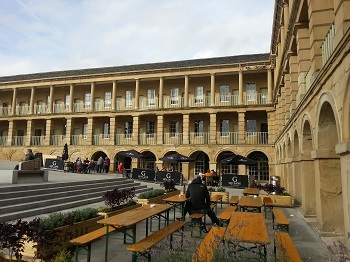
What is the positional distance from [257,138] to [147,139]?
11.3m

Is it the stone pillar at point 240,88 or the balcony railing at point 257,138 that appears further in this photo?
the stone pillar at point 240,88

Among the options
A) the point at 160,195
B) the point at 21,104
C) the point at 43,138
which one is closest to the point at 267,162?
the point at 160,195

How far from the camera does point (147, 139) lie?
104ft

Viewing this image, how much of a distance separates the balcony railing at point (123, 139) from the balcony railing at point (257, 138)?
12288 mm

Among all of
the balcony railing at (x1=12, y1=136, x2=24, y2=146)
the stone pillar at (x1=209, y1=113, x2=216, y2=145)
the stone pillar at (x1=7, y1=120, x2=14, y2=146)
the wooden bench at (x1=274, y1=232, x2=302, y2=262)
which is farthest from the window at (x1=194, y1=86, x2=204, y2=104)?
→ the wooden bench at (x1=274, y1=232, x2=302, y2=262)

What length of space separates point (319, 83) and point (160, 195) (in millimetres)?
8505

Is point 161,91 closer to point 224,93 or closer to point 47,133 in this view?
point 224,93

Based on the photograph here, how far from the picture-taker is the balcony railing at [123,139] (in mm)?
32241

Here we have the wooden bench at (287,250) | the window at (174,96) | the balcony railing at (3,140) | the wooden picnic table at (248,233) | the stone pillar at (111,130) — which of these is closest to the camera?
the wooden bench at (287,250)

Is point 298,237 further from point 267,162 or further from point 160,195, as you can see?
point 267,162

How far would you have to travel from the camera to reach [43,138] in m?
34.7

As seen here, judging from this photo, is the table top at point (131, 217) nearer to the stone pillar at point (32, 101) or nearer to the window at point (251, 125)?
the window at point (251, 125)

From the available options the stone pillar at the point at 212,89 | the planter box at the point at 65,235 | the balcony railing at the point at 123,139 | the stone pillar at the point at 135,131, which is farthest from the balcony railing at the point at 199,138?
the planter box at the point at 65,235

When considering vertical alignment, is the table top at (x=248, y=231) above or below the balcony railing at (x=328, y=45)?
below
